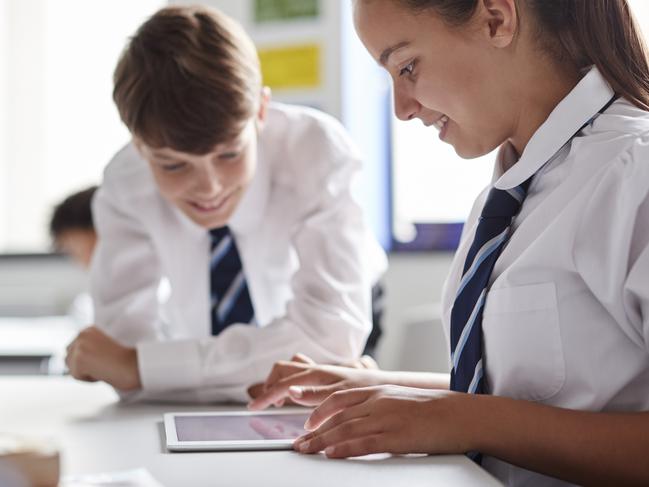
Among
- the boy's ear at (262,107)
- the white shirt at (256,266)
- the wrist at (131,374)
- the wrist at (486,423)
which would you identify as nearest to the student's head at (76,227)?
the white shirt at (256,266)

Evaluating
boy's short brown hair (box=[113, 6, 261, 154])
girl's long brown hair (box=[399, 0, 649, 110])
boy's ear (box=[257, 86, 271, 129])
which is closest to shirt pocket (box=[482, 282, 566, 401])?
girl's long brown hair (box=[399, 0, 649, 110])

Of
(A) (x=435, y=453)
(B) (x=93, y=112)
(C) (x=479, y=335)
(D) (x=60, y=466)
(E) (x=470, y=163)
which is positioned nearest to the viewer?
(D) (x=60, y=466)

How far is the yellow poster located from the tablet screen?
2057 mm

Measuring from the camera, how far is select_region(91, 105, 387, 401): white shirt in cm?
141

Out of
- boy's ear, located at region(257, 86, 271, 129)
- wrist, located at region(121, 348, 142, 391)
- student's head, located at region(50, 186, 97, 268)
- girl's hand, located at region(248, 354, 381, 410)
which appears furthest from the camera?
student's head, located at region(50, 186, 97, 268)

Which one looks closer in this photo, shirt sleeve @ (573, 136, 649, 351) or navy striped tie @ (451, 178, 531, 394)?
shirt sleeve @ (573, 136, 649, 351)

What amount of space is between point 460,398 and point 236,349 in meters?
0.61

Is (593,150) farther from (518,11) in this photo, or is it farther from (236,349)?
(236,349)

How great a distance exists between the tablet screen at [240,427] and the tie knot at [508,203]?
1.05 feet

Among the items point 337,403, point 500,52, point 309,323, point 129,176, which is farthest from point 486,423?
point 129,176

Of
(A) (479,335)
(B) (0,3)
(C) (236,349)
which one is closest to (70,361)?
(C) (236,349)

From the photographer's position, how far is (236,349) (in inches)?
56.2

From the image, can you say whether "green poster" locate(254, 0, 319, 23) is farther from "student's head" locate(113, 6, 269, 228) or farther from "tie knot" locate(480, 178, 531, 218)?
"tie knot" locate(480, 178, 531, 218)

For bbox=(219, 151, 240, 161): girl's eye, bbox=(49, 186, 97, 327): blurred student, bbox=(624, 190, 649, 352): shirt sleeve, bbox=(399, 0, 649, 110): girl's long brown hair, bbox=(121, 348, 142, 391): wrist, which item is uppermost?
bbox=(399, 0, 649, 110): girl's long brown hair
